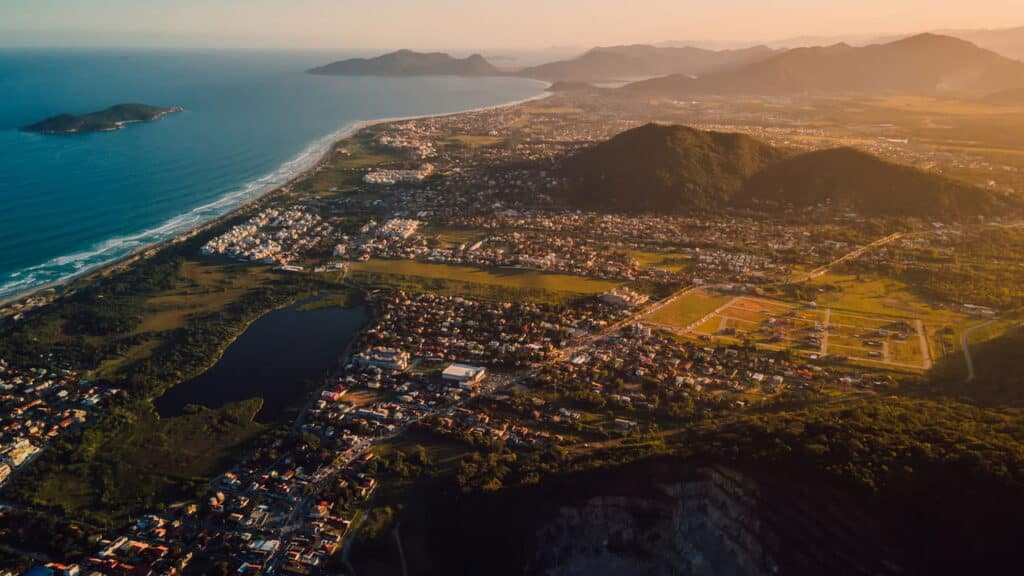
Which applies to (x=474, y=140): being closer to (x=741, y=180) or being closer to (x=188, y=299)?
(x=741, y=180)

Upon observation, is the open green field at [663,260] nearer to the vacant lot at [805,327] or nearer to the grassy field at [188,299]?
the vacant lot at [805,327]

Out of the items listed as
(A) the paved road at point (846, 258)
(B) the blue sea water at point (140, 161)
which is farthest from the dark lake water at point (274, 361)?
(A) the paved road at point (846, 258)

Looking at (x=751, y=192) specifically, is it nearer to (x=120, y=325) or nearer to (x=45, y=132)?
(x=120, y=325)

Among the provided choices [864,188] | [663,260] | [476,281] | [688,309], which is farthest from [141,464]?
[864,188]

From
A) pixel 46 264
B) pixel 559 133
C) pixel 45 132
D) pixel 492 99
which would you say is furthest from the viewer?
pixel 492 99

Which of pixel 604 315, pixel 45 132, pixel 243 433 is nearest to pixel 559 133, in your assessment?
pixel 604 315

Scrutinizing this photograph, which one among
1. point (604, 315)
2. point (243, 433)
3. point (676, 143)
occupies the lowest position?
point (243, 433)
